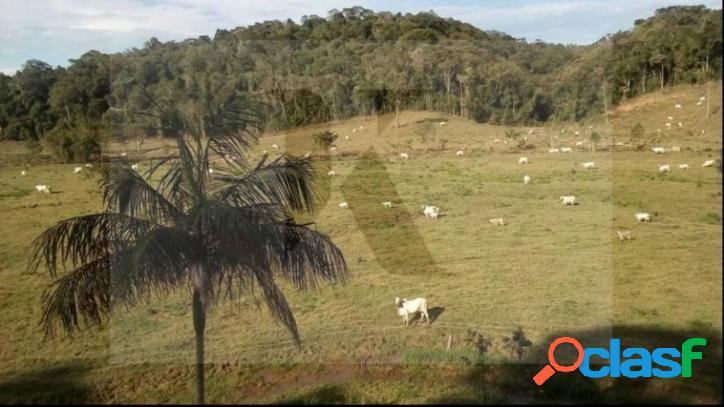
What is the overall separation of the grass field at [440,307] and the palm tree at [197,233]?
3.61 feet

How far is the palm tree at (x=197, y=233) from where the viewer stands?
473cm

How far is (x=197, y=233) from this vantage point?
482cm

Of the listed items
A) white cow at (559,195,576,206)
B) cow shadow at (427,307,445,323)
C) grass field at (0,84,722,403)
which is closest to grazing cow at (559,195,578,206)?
white cow at (559,195,576,206)

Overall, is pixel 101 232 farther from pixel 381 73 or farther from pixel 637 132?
pixel 381 73

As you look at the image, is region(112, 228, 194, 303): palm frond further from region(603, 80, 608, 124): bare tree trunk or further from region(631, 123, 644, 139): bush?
region(603, 80, 608, 124): bare tree trunk

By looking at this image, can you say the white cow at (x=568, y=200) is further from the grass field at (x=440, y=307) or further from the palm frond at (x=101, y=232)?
the palm frond at (x=101, y=232)

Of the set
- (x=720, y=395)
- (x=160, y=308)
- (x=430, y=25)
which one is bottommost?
(x=160, y=308)

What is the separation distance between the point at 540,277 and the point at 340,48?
1674 inches

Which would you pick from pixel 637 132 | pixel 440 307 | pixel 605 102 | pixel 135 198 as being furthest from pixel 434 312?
pixel 605 102

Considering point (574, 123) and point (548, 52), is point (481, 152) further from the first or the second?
point (548, 52)

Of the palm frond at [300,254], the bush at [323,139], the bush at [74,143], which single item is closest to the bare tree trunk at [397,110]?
the bush at [323,139]

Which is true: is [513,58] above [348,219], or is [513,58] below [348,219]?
above

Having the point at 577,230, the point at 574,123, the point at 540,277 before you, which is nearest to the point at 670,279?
the point at 540,277

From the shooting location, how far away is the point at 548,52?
52.0 m
